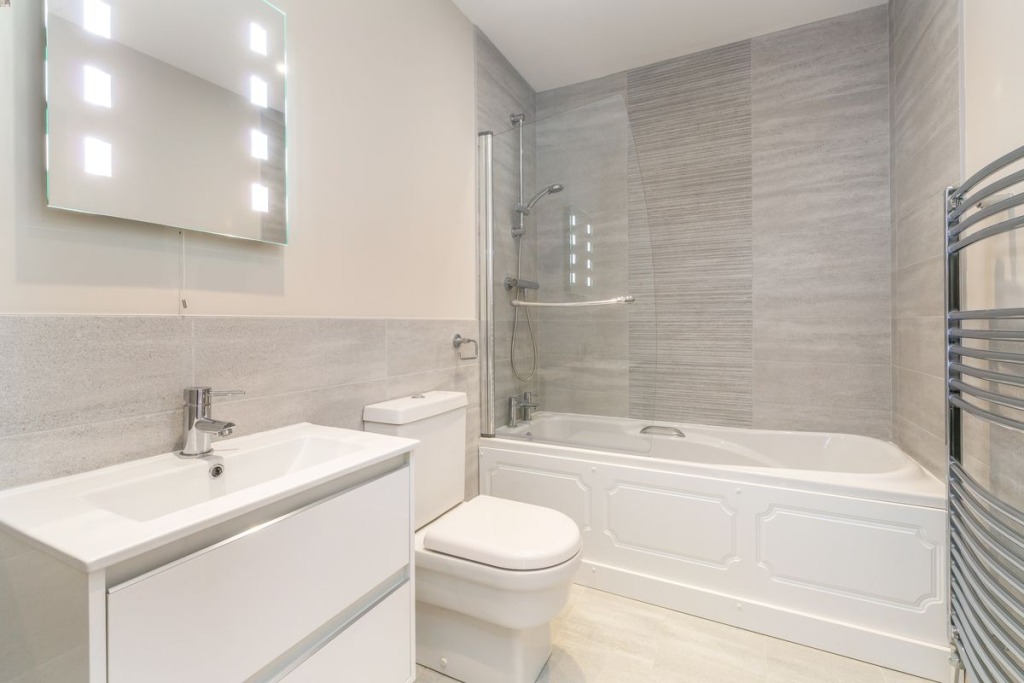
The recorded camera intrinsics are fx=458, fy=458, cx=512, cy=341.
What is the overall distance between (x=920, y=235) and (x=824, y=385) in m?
0.84

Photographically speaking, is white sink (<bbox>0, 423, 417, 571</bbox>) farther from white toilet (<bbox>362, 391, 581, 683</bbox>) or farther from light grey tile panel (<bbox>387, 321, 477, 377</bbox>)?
light grey tile panel (<bbox>387, 321, 477, 377</bbox>)

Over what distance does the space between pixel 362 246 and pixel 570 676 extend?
1.65m

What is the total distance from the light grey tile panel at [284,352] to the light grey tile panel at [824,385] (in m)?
2.08

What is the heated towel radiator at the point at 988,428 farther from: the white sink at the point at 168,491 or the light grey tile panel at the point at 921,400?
the white sink at the point at 168,491

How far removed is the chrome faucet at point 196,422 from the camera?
1.06 m

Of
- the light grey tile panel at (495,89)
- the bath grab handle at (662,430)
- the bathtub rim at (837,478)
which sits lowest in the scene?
the bathtub rim at (837,478)

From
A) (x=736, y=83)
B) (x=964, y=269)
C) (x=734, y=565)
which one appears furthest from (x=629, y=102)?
(x=734, y=565)

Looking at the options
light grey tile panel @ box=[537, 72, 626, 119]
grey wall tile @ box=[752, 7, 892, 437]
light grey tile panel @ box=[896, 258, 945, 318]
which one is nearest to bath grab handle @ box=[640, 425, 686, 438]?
grey wall tile @ box=[752, 7, 892, 437]

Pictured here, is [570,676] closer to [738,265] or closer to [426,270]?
[426,270]

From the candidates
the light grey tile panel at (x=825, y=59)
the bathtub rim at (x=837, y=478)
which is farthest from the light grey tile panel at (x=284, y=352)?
the light grey tile panel at (x=825, y=59)

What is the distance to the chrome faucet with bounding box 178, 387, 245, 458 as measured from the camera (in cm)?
106

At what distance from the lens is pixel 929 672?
1.54 metres

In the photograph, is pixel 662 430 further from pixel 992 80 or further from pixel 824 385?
pixel 992 80

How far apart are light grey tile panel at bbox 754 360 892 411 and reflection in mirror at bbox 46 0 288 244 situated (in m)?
2.47
